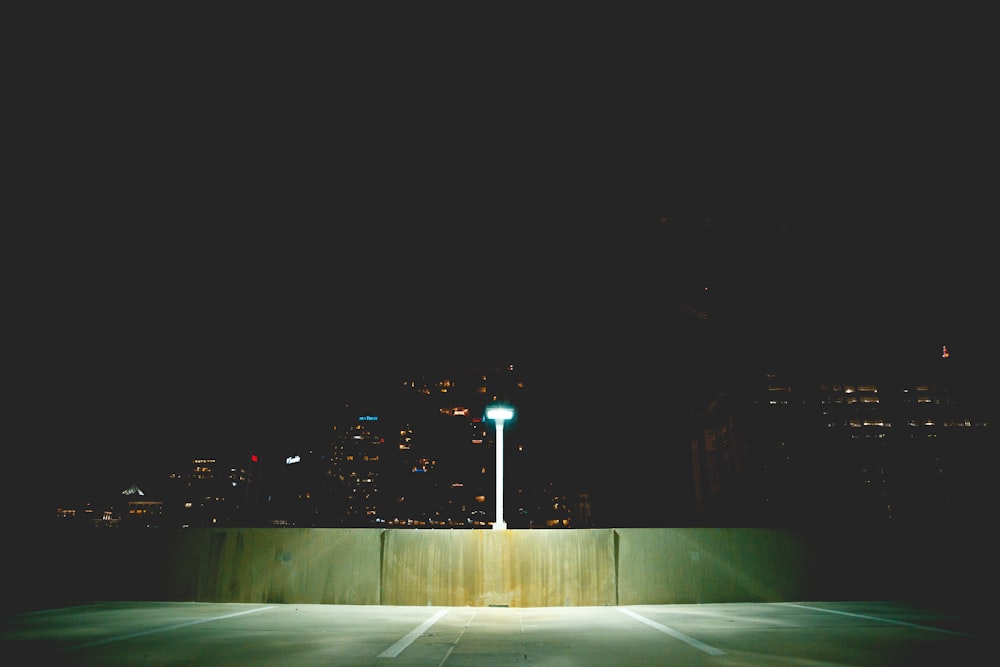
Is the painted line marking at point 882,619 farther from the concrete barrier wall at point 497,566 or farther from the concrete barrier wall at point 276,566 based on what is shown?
the concrete barrier wall at point 276,566

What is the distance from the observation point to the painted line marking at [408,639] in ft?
21.2

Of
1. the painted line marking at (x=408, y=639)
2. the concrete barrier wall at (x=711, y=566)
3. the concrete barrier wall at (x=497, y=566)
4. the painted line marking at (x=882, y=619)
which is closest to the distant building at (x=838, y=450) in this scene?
the concrete barrier wall at (x=497, y=566)

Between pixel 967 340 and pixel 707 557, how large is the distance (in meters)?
16.3

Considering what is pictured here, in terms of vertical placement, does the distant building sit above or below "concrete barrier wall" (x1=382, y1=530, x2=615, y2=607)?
above

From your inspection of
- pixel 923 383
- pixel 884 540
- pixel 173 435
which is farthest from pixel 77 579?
pixel 923 383

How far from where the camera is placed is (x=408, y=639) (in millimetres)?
7418

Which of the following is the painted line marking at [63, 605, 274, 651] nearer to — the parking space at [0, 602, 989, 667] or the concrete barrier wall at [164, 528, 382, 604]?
the parking space at [0, 602, 989, 667]

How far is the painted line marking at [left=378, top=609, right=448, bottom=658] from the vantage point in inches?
254

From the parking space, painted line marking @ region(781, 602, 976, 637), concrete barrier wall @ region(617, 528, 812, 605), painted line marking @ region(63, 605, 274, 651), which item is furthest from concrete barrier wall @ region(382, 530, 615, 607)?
painted line marking @ region(781, 602, 976, 637)

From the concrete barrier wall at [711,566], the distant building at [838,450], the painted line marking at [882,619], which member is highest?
the distant building at [838,450]

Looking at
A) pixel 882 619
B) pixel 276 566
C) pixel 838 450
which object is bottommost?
pixel 882 619

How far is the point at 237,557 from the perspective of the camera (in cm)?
1176

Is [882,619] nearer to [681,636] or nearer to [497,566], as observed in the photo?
[681,636]

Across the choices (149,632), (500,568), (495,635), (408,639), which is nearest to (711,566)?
(500,568)
